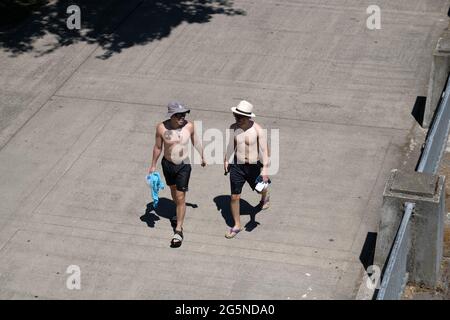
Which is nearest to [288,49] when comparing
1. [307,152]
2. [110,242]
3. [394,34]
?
[394,34]

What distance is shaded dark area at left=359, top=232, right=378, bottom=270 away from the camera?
10.3 m

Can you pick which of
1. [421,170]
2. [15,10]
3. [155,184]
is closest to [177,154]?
[155,184]

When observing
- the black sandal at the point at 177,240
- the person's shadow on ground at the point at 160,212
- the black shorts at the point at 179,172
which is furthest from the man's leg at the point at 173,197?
the black sandal at the point at 177,240

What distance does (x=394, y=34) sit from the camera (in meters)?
15.3

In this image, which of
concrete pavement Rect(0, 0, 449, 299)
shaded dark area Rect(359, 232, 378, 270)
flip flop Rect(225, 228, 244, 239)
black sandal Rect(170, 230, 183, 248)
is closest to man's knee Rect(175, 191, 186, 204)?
black sandal Rect(170, 230, 183, 248)

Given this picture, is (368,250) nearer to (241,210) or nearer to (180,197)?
(241,210)

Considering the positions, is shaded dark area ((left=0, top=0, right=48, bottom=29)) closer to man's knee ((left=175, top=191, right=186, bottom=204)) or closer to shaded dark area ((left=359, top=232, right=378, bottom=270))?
man's knee ((left=175, top=191, right=186, bottom=204))

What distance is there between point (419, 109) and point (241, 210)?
343cm

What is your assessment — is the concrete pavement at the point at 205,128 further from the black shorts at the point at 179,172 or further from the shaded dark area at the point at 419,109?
the black shorts at the point at 179,172

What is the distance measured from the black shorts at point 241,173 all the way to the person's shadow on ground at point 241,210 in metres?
0.57

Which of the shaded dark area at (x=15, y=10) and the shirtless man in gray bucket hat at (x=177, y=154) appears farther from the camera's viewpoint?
the shaded dark area at (x=15, y=10)

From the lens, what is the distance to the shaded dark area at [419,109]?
42.8ft
